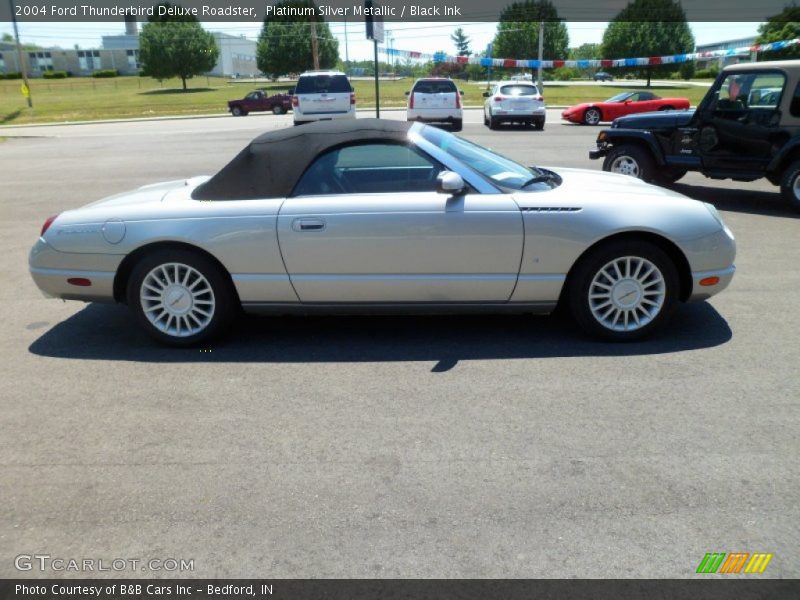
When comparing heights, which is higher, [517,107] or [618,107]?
[517,107]

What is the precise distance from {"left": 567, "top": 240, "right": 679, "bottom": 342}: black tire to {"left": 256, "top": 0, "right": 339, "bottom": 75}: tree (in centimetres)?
7813

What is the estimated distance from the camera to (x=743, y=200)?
10.4 meters

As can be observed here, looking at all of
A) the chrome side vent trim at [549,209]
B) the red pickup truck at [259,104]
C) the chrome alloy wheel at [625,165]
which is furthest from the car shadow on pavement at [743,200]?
the red pickup truck at [259,104]

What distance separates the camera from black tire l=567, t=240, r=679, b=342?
15.5 feet

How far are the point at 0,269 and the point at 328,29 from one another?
86.8 metres

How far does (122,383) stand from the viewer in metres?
4.50

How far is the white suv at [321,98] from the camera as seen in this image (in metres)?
20.3

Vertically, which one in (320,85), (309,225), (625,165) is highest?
(320,85)

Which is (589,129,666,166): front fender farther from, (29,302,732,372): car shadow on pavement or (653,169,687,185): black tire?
(29,302,732,372): car shadow on pavement

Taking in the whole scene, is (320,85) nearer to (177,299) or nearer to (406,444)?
(177,299)

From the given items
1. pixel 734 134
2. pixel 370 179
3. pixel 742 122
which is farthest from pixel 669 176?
pixel 370 179

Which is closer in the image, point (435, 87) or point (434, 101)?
point (434, 101)

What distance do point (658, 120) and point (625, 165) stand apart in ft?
2.52

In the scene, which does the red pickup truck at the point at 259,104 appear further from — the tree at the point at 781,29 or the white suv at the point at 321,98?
the tree at the point at 781,29
